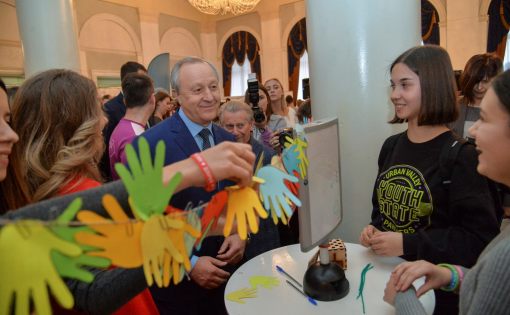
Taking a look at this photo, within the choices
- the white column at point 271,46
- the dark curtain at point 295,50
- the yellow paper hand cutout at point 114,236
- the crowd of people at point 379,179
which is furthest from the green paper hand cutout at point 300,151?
the white column at point 271,46

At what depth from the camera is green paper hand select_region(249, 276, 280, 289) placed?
129 cm

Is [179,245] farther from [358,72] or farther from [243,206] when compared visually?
[358,72]

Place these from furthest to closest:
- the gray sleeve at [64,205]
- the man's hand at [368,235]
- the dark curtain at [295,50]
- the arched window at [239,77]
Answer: the arched window at [239,77] < the dark curtain at [295,50] < the man's hand at [368,235] < the gray sleeve at [64,205]

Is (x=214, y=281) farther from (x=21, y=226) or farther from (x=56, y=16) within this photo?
(x=56, y=16)

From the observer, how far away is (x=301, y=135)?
1.00m

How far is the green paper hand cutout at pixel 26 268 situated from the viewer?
458 millimetres

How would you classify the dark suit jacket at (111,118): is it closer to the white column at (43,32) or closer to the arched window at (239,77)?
the white column at (43,32)

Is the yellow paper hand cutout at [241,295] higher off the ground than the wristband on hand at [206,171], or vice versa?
the wristband on hand at [206,171]

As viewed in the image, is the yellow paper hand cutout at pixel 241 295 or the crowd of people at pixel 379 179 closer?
the crowd of people at pixel 379 179

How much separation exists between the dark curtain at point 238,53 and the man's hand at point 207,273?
33.1 feet

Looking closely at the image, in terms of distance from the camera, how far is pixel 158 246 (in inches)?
23.0

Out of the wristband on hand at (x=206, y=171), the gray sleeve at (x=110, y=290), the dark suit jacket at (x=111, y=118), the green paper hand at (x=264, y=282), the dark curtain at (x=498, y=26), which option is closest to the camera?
the wristband on hand at (x=206, y=171)

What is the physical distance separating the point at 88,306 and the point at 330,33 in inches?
65.4

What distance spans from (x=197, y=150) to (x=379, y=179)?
0.79 metres
